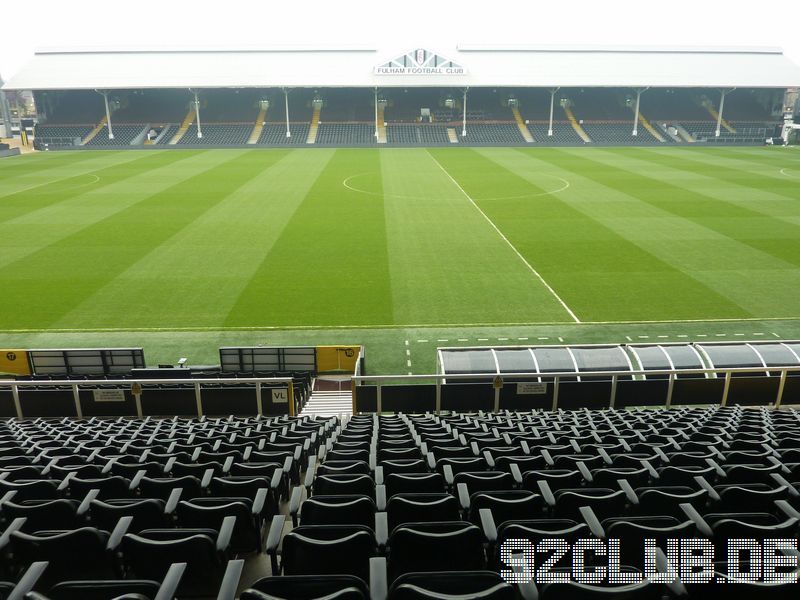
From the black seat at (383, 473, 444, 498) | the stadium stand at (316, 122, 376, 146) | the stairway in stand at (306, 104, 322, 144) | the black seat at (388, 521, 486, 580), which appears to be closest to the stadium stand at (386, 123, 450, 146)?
the stadium stand at (316, 122, 376, 146)

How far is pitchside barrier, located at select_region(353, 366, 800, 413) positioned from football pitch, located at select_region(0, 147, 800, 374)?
11.8 ft

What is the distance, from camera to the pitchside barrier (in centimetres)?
1338

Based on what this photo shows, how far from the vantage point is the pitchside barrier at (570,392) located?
43.9ft

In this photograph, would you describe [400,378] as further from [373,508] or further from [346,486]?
[373,508]

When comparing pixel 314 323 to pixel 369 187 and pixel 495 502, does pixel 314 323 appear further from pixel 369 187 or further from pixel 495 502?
pixel 369 187

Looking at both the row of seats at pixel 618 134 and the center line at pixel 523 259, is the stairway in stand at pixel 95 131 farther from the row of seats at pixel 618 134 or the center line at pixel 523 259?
the row of seats at pixel 618 134

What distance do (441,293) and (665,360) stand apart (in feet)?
30.9

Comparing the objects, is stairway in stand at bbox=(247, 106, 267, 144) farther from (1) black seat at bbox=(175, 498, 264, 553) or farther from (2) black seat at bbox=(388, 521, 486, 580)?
(2) black seat at bbox=(388, 521, 486, 580)

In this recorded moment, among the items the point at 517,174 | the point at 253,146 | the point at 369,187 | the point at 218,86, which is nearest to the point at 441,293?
the point at 369,187

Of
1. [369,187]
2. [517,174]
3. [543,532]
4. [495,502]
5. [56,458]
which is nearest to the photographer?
[543,532]

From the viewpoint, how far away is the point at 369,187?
144 feet
